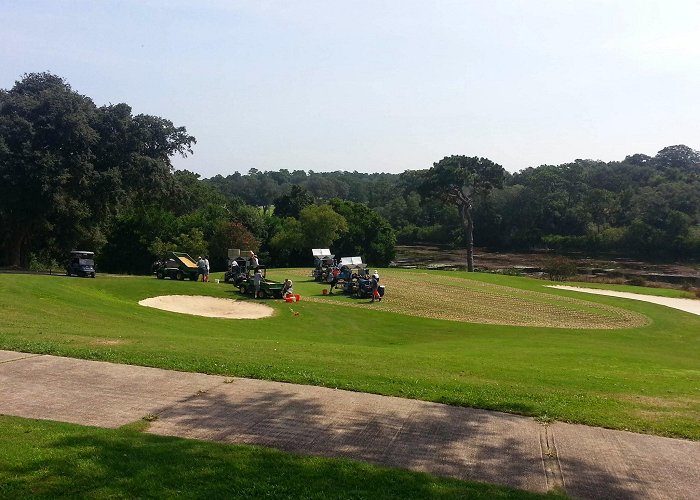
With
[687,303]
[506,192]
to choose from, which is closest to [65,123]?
[687,303]

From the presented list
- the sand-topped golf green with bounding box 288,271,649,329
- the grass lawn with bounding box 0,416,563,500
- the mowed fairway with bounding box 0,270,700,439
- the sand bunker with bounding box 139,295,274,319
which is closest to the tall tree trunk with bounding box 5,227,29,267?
the mowed fairway with bounding box 0,270,700,439

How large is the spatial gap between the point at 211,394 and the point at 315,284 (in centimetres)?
3135

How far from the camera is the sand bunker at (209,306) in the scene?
27.0 m

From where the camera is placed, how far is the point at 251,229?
70.6 meters

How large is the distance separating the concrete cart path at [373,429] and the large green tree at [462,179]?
203ft

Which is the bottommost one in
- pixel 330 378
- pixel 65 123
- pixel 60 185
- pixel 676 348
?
pixel 676 348

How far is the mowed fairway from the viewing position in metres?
10.6

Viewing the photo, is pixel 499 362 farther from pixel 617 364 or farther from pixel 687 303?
pixel 687 303

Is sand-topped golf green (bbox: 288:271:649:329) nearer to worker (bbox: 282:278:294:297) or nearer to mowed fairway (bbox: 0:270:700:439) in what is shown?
mowed fairway (bbox: 0:270:700:439)

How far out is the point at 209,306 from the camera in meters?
28.7

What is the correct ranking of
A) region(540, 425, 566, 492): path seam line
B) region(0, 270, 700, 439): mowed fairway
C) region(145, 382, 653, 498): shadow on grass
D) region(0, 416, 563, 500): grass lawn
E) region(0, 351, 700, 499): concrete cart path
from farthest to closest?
1. region(0, 270, 700, 439): mowed fairway
2. region(0, 351, 700, 499): concrete cart path
3. region(145, 382, 653, 498): shadow on grass
4. region(540, 425, 566, 492): path seam line
5. region(0, 416, 563, 500): grass lawn

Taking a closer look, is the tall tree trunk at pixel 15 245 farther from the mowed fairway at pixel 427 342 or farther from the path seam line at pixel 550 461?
the path seam line at pixel 550 461

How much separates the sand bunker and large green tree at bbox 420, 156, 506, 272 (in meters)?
44.7

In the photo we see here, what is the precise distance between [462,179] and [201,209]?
31.1 meters
